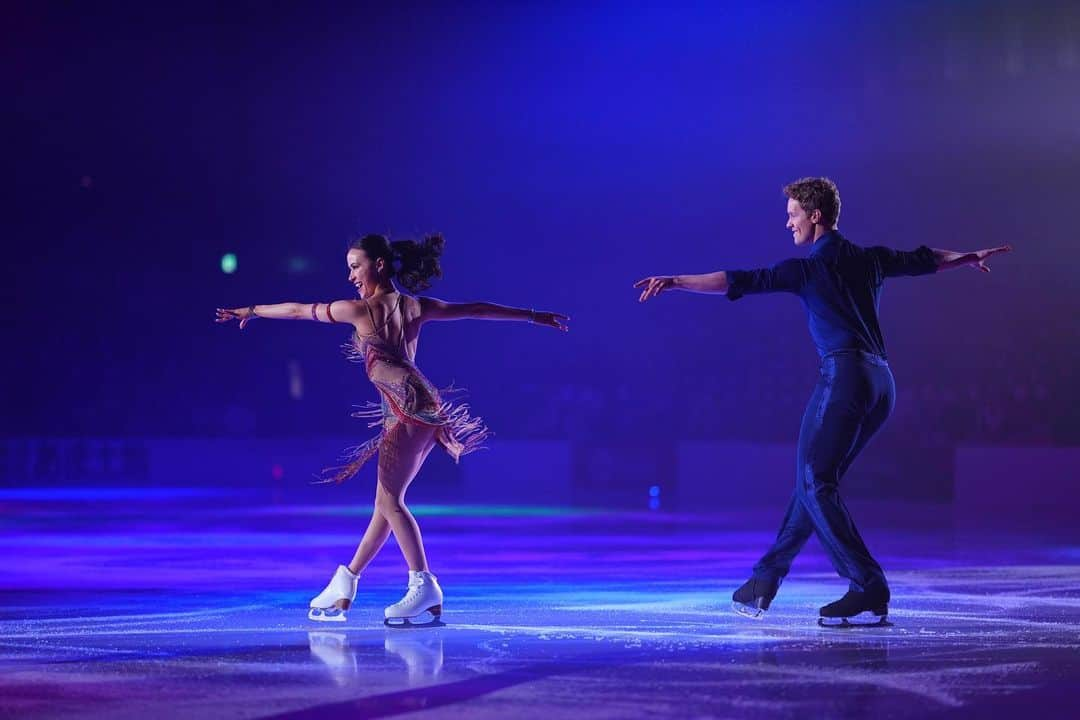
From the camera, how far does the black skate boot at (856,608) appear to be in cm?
501

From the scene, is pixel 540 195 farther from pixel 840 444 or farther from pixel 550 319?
pixel 840 444

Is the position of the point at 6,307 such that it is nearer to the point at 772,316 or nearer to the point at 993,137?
the point at 772,316

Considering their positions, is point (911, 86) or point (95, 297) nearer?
point (911, 86)

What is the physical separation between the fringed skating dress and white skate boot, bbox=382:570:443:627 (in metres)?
0.51

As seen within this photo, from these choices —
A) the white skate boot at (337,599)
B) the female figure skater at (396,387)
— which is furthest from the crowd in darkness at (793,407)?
the white skate boot at (337,599)

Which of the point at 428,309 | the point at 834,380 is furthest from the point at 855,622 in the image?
the point at 428,309

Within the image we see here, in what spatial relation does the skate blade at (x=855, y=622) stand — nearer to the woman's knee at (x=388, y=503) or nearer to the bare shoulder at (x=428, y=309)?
the woman's knee at (x=388, y=503)

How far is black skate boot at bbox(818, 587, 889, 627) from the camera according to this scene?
501cm

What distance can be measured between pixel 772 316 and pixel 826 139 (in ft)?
15.1

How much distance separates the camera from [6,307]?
69.9 ft

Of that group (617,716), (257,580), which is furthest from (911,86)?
(617,716)

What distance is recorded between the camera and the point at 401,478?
205 inches

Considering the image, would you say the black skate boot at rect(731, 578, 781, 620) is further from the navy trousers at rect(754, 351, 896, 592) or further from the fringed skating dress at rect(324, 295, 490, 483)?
the fringed skating dress at rect(324, 295, 490, 483)

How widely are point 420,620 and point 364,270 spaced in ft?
4.74
